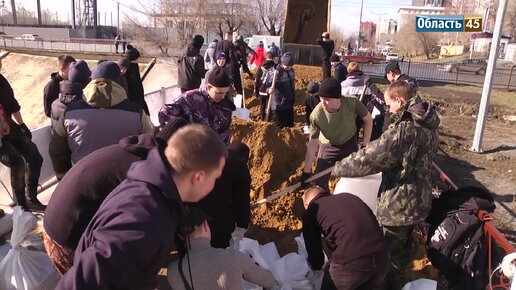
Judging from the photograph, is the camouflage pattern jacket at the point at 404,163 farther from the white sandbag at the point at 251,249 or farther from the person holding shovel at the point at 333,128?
the person holding shovel at the point at 333,128

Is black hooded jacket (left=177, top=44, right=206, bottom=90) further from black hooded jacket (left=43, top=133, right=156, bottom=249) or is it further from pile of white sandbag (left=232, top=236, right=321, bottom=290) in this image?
black hooded jacket (left=43, top=133, right=156, bottom=249)

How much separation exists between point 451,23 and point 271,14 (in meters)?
28.4

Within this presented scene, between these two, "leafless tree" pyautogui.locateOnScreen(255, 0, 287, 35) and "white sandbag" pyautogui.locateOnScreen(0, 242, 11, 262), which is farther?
"leafless tree" pyautogui.locateOnScreen(255, 0, 287, 35)

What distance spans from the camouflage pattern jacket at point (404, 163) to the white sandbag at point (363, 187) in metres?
0.47

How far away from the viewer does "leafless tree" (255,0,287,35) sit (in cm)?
3605

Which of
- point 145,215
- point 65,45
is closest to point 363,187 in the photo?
point 145,215

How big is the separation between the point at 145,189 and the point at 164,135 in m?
0.66

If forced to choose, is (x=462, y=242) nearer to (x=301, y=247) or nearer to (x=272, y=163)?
(x=301, y=247)

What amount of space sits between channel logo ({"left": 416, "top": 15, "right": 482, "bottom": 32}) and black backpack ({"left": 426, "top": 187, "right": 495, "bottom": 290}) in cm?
Result: 787

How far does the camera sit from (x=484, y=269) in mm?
2820

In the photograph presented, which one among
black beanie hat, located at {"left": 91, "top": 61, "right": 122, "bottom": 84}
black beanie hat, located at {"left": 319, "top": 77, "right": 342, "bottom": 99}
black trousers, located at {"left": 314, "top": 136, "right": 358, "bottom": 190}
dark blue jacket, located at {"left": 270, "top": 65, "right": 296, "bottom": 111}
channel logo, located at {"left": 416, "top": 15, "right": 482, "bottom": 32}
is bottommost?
black trousers, located at {"left": 314, "top": 136, "right": 358, "bottom": 190}

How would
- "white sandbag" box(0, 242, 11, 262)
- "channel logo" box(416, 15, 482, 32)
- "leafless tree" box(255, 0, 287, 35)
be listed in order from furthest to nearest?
"leafless tree" box(255, 0, 287, 35), "channel logo" box(416, 15, 482, 32), "white sandbag" box(0, 242, 11, 262)

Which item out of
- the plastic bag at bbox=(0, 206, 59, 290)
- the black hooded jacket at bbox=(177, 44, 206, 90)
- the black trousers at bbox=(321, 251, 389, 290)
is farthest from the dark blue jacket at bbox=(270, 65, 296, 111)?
the plastic bag at bbox=(0, 206, 59, 290)

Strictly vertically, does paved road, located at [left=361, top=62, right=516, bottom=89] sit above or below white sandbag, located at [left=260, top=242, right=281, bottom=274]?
above
